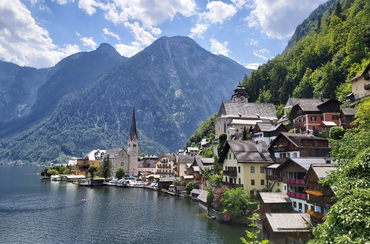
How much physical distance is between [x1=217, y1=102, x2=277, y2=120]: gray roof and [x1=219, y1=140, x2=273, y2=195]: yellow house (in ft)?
136

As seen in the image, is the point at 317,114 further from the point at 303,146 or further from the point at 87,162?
the point at 87,162

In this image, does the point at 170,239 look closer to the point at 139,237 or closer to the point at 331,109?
the point at 139,237

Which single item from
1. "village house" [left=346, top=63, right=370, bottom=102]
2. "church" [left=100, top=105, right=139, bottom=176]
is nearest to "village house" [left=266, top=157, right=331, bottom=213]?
"village house" [left=346, top=63, right=370, bottom=102]

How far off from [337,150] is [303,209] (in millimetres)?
15214

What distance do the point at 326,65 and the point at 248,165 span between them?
48.0 meters

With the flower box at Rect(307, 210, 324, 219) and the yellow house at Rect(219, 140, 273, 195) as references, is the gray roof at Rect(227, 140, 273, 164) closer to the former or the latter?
the yellow house at Rect(219, 140, 273, 195)

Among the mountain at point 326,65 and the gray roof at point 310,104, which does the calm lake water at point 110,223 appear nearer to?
the gray roof at point 310,104

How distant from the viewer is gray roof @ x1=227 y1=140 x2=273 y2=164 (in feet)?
156

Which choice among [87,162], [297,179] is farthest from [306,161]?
[87,162]

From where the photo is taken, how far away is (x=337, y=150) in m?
23.1

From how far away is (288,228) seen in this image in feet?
96.3

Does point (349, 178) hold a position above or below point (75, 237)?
above

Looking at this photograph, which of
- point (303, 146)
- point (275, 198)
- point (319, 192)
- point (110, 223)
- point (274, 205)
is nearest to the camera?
point (319, 192)

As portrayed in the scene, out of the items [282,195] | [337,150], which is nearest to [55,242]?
[282,195]
